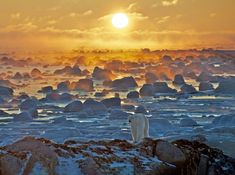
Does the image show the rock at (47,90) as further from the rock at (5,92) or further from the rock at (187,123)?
the rock at (187,123)

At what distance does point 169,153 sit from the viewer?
8617 millimetres

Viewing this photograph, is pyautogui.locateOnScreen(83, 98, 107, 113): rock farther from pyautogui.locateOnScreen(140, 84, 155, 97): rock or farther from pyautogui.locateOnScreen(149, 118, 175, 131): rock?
pyautogui.locateOnScreen(140, 84, 155, 97): rock

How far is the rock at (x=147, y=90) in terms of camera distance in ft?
122

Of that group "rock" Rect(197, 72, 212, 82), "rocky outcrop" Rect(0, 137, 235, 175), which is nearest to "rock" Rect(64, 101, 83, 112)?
"rock" Rect(197, 72, 212, 82)

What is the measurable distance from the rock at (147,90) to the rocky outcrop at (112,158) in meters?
27.9

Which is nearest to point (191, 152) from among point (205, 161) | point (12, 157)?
point (205, 161)

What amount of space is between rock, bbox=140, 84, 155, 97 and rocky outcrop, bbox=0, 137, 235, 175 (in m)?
27.9

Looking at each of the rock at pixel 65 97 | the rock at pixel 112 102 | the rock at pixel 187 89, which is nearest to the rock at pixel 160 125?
the rock at pixel 112 102

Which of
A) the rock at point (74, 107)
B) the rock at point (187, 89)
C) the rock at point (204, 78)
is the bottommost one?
the rock at point (74, 107)

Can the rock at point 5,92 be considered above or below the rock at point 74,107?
above

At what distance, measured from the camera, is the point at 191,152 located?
890 centimetres

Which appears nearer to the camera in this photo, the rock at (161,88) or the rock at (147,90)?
the rock at (147,90)

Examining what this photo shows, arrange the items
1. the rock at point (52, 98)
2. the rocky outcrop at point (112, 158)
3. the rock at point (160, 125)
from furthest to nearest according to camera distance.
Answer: the rock at point (52, 98)
the rock at point (160, 125)
the rocky outcrop at point (112, 158)

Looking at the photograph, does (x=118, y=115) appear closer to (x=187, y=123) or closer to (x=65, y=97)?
(x=187, y=123)
